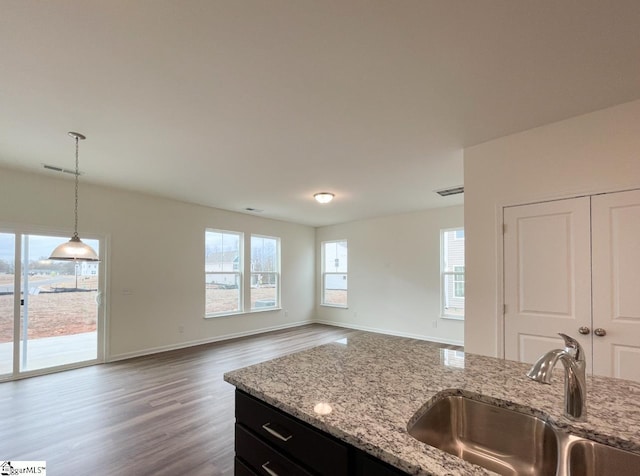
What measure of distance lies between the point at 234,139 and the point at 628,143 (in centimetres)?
317

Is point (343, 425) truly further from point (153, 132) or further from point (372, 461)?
point (153, 132)

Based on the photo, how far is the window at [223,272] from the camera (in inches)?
242

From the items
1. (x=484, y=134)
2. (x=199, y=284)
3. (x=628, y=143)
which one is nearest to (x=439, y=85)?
(x=484, y=134)

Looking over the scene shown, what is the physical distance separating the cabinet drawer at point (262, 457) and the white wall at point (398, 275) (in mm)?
5191

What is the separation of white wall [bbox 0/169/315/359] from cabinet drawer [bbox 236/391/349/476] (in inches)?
173

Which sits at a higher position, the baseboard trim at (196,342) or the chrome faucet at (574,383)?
the chrome faucet at (574,383)

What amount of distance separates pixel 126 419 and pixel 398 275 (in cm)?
521

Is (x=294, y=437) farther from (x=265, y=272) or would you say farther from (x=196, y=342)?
(x=265, y=272)

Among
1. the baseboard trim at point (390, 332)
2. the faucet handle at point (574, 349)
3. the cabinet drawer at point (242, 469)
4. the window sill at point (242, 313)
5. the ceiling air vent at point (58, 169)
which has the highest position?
the ceiling air vent at point (58, 169)

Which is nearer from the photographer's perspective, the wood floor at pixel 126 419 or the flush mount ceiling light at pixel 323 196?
the wood floor at pixel 126 419

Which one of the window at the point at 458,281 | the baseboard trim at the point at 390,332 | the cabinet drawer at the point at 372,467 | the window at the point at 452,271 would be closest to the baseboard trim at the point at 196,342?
the baseboard trim at the point at 390,332

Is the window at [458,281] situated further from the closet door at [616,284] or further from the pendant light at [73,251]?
the pendant light at [73,251]

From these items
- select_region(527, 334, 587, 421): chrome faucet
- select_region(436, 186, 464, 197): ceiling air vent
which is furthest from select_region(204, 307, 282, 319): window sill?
select_region(527, 334, 587, 421): chrome faucet

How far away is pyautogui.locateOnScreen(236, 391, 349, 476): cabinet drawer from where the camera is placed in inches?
40.0
